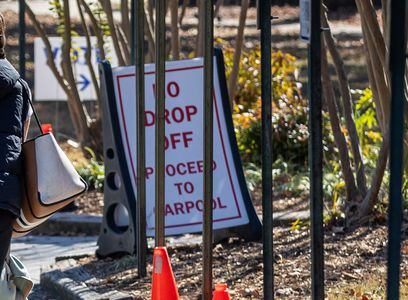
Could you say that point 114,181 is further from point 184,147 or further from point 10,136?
point 10,136

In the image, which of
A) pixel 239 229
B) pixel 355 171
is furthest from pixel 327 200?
pixel 239 229

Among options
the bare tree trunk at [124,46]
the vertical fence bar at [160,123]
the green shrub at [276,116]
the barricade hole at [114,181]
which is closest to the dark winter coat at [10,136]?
the vertical fence bar at [160,123]

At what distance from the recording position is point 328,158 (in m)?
11.6

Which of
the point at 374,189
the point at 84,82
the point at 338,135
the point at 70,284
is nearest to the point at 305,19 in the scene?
the point at 70,284

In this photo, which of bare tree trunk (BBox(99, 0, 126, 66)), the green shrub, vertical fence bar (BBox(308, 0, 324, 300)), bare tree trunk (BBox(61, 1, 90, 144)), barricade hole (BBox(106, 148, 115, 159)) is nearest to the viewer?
vertical fence bar (BBox(308, 0, 324, 300))

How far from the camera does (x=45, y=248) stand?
974cm

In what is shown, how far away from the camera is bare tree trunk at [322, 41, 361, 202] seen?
7.99 m

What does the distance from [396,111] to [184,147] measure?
412cm

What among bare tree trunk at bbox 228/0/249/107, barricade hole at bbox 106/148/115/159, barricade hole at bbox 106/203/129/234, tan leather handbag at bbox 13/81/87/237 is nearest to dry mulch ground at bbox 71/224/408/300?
barricade hole at bbox 106/203/129/234

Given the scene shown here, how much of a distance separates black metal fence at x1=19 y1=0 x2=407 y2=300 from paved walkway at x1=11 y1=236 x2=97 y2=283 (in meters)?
1.98

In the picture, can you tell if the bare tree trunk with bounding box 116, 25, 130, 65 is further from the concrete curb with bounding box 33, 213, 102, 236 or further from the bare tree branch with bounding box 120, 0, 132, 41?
the concrete curb with bounding box 33, 213, 102, 236

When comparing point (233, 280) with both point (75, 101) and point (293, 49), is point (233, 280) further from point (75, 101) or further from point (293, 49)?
point (293, 49)

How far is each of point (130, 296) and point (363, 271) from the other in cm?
137

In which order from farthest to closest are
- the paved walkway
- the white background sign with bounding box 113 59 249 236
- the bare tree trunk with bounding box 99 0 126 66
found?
1. the bare tree trunk with bounding box 99 0 126 66
2. the paved walkway
3. the white background sign with bounding box 113 59 249 236
